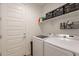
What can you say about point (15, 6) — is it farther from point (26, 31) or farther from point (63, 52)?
point (63, 52)

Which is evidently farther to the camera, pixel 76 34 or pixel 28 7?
pixel 28 7

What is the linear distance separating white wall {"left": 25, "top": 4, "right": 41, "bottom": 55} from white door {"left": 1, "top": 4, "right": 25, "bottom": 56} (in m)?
0.21

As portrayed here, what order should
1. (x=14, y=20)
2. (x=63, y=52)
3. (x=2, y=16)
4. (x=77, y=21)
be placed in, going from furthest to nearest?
(x=14, y=20)
(x=2, y=16)
(x=77, y=21)
(x=63, y=52)

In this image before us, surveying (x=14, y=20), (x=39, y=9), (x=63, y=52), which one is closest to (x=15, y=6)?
(x=14, y=20)

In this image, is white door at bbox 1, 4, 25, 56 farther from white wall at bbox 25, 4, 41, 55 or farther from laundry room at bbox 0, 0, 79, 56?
white wall at bbox 25, 4, 41, 55

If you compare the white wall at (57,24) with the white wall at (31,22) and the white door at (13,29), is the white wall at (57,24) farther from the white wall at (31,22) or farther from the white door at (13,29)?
the white door at (13,29)

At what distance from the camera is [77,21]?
192 centimetres

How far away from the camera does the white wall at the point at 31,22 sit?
364 centimetres

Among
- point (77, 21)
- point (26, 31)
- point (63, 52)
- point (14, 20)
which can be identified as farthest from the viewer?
point (26, 31)

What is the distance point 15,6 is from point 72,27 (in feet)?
7.80

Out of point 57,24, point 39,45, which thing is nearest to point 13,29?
point 39,45

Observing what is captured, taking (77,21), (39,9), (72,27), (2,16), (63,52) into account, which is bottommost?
(63,52)

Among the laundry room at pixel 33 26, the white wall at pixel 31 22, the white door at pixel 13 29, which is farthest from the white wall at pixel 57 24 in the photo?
the white door at pixel 13 29

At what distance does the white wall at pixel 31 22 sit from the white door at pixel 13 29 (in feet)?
0.70
